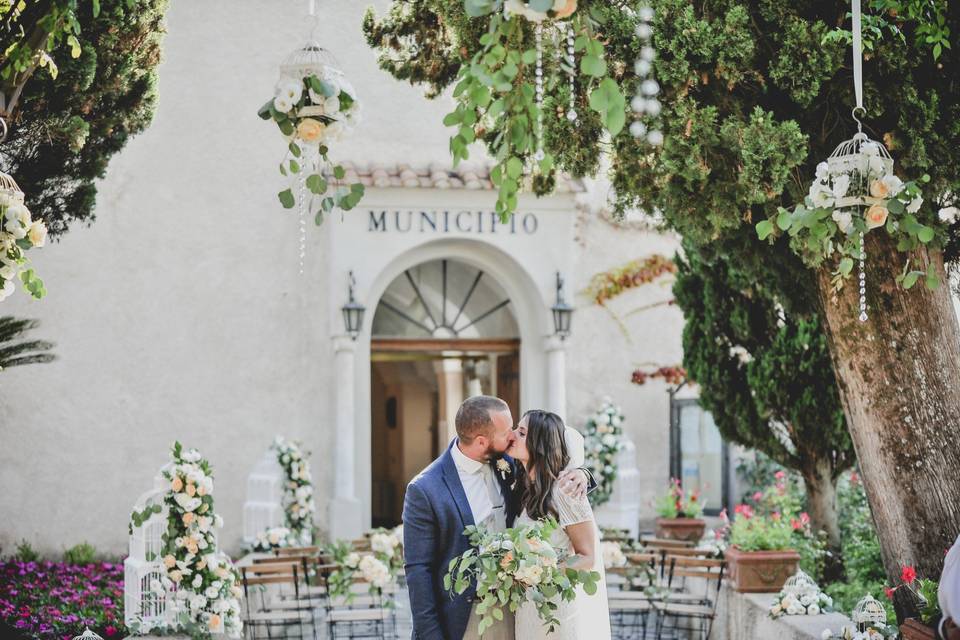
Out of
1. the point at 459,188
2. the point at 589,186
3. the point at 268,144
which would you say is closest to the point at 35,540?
the point at 268,144

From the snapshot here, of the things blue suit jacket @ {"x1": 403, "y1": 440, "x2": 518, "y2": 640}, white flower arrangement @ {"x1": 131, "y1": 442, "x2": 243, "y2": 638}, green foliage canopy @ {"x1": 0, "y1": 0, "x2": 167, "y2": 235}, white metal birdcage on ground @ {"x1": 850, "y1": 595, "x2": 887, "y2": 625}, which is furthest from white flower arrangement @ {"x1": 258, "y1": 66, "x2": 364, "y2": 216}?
white metal birdcage on ground @ {"x1": 850, "y1": 595, "x2": 887, "y2": 625}

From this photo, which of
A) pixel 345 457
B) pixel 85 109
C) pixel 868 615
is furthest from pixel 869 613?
pixel 345 457

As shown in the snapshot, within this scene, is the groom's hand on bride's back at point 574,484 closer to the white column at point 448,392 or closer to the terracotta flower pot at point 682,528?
the terracotta flower pot at point 682,528

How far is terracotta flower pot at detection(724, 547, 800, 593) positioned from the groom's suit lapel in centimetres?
488

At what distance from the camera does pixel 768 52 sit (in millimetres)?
6559

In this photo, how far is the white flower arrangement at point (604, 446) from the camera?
13.6 m

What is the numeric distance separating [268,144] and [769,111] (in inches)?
363

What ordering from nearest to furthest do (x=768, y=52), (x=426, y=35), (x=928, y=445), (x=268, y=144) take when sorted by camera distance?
(x=928, y=445) < (x=768, y=52) < (x=426, y=35) < (x=268, y=144)

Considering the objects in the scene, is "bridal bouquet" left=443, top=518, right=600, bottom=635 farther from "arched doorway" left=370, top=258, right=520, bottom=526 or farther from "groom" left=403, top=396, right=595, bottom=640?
"arched doorway" left=370, top=258, right=520, bottom=526

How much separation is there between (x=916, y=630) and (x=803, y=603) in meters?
2.42

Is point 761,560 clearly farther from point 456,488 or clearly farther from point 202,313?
point 202,313

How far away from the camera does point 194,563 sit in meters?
7.75

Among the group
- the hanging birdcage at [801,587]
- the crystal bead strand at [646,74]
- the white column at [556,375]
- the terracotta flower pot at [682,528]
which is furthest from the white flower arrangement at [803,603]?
the white column at [556,375]

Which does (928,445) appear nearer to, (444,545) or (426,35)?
(444,545)
